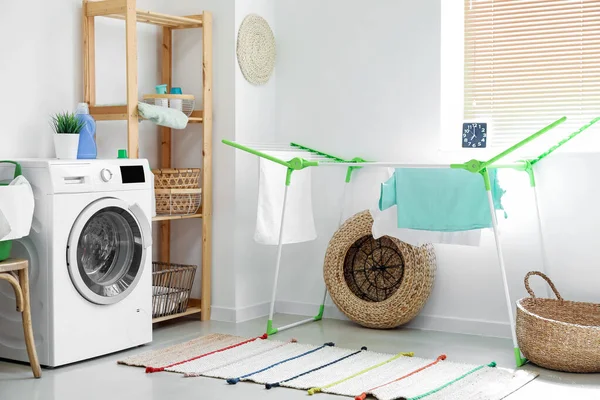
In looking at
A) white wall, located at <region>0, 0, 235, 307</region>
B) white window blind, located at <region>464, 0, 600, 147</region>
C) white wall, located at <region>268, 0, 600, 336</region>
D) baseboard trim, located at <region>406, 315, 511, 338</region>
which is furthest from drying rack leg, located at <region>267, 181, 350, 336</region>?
white window blind, located at <region>464, 0, 600, 147</region>

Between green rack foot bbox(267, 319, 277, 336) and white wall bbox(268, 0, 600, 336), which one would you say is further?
green rack foot bbox(267, 319, 277, 336)

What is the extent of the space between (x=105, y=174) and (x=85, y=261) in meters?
0.39

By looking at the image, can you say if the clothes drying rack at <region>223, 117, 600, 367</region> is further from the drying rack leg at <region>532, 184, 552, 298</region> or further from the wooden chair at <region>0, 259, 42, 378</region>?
the wooden chair at <region>0, 259, 42, 378</region>

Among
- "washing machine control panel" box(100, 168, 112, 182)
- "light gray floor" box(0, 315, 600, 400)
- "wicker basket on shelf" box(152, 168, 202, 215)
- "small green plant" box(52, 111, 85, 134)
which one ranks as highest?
"small green plant" box(52, 111, 85, 134)

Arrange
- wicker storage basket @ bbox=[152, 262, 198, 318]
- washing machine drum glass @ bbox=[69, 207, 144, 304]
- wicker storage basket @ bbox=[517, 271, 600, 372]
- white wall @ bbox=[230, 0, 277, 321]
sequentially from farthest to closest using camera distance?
white wall @ bbox=[230, 0, 277, 321], wicker storage basket @ bbox=[152, 262, 198, 318], washing machine drum glass @ bbox=[69, 207, 144, 304], wicker storage basket @ bbox=[517, 271, 600, 372]

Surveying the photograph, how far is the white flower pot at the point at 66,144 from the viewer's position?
12.4 feet

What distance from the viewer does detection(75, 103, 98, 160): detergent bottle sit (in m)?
3.91

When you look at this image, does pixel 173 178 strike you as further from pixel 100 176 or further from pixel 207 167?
pixel 100 176

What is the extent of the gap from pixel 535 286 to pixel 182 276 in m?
1.83

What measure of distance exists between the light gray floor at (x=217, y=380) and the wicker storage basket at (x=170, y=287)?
0.15 m

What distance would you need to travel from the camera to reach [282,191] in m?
4.28

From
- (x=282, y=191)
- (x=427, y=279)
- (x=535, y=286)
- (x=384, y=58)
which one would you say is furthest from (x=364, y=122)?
(x=535, y=286)

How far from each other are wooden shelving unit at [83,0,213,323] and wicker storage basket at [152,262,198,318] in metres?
0.05

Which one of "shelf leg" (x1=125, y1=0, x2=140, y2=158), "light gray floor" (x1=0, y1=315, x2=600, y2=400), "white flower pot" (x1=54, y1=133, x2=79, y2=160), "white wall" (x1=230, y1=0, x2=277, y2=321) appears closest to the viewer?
"light gray floor" (x1=0, y1=315, x2=600, y2=400)
